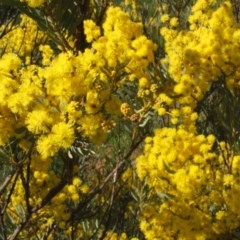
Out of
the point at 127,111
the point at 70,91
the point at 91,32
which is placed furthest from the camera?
the point at 91,32

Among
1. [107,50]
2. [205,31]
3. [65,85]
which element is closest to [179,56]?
[205,31]

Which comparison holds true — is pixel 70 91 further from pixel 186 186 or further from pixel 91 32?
pixel 186 186

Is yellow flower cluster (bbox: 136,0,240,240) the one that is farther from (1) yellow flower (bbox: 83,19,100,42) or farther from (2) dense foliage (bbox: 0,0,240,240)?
(1) yellow flower (bbox: 83,19,100,42)

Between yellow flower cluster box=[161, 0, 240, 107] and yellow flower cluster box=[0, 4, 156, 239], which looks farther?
yellow flower cluster box=[161, 0, 240, 107]

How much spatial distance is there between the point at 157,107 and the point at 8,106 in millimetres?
503

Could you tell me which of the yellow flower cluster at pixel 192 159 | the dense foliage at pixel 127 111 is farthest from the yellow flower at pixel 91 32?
the yellow flower cluster at pixel 192 159

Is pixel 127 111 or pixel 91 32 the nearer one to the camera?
pixel 127 111

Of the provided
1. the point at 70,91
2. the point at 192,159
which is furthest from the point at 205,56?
the point at 70,91

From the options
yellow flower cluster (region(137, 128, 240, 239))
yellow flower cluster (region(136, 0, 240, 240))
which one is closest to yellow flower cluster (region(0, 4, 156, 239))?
yellow flower cluster (region(136, 0, 240, 240))

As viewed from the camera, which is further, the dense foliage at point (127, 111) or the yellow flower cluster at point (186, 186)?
the yellow flower cluster at point (186, 186)

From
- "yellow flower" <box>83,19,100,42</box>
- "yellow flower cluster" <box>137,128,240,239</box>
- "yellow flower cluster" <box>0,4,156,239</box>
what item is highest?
"yellow flower" <box>83,19,100,42</box>

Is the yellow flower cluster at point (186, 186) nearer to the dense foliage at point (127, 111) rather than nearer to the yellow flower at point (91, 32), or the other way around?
the dense foliage at point (127, 111)

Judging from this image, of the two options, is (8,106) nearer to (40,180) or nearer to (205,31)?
(40,180)

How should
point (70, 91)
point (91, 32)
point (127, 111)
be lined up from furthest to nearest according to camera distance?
point (91, 32), point (127, 111), point (70, 91)
